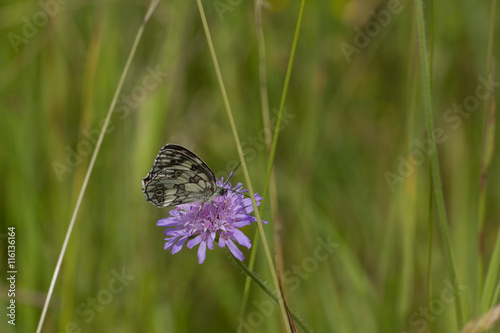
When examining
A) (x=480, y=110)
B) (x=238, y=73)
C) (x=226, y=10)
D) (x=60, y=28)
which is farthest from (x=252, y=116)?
(x=480, y=110)

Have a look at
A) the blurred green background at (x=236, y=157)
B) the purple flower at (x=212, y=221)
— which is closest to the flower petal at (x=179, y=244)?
the purple flower at (x=212, y=221)

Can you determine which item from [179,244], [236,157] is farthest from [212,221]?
[236,157]

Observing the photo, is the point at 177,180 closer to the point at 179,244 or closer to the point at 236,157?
the point at 179,244

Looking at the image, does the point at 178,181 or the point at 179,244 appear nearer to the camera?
the point at 179,244

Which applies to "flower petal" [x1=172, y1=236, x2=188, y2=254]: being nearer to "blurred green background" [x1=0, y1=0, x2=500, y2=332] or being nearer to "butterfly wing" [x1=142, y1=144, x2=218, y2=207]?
"butterfly wing" [x1=142, y1=144, x2=218, y2=207]

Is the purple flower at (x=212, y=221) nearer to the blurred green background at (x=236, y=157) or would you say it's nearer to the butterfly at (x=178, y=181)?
the butterfly at (x=178, y=181)

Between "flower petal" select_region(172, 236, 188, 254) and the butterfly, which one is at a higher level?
the butterfly

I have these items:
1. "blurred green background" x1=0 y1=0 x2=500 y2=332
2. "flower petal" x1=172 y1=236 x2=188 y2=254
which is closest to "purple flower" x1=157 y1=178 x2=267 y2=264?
"flower petal" x1=172 y1=236 x2=188 y2=254
